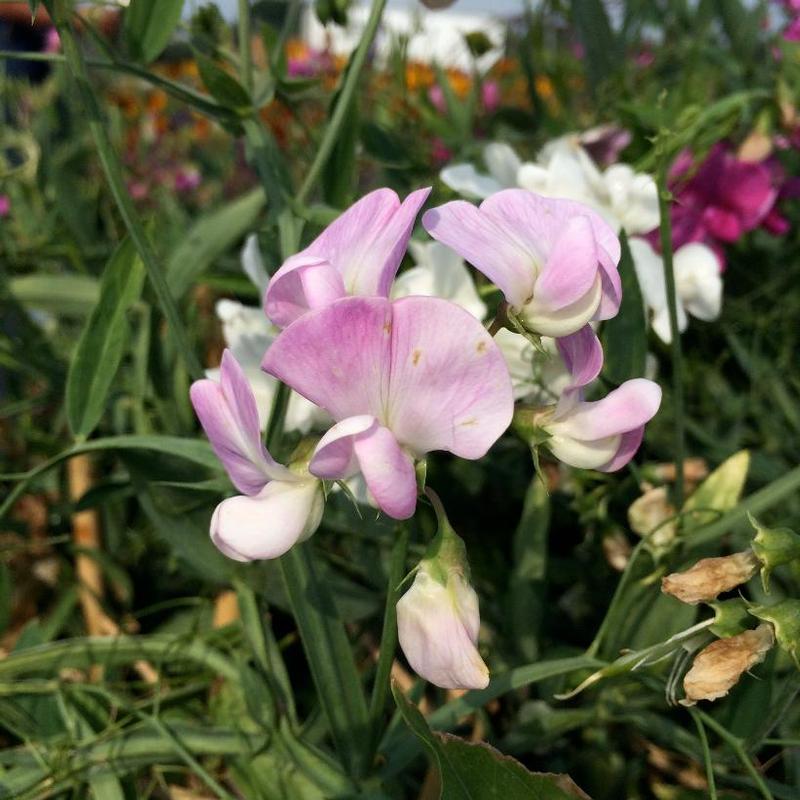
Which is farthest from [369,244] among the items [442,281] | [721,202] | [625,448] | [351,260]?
[721,202]

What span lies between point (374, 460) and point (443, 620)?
0.24 feet

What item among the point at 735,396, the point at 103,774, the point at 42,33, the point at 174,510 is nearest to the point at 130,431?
the point at 174,510

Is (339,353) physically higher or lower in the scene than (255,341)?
higher

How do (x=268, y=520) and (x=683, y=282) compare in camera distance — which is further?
(x=683, y=282)

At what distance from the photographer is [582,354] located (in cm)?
36

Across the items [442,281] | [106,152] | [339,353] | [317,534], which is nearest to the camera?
[339,353]

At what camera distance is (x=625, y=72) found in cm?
93

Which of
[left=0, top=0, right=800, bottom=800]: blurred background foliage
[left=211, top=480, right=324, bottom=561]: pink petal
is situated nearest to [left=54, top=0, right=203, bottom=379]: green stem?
[left=0, top=0, right=800, bottom=800]: blurred background foliage

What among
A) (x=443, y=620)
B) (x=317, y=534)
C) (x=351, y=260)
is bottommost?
(x=317, y=534)

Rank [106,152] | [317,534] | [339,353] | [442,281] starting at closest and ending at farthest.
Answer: [339,353], [106,152], [442,281], [317,534]

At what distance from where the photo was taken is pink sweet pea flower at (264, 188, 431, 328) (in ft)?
1.06

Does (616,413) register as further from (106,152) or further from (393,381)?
(106,152)

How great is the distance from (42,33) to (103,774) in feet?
7.81

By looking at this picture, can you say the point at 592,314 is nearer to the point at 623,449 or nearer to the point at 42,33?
the point at 623,449
